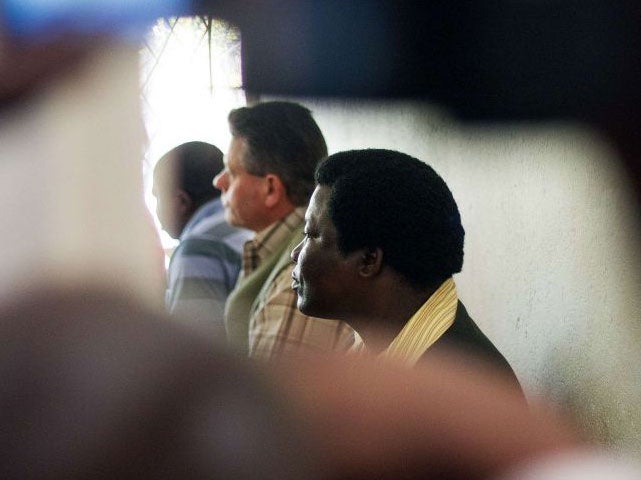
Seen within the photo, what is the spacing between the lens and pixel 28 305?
0.36 m

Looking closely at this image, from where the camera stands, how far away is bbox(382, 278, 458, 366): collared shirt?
6.54 ft

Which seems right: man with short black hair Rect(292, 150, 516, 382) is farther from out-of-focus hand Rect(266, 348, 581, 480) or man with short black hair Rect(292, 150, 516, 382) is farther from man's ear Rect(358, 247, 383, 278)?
out-of-focus hand Rect(266, 348, 581, 480)

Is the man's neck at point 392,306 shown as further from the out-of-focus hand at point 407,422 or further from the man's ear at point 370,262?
the out-of-focus hand at point 407,422

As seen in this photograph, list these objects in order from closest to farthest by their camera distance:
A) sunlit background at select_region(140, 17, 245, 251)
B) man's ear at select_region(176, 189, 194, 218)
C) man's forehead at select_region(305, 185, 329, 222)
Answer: man's forehead at select_region(305, 185, 329, 222) → man's ear at select_region(176, 189, 194, 218) → sunlit background at select_region(140, 17, 245, 251)

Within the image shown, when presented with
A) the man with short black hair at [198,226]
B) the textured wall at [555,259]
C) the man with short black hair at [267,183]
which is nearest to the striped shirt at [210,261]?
the man with short black hair at [198,226]

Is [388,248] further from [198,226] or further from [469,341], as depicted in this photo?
[198,226]

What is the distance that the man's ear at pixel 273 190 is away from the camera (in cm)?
324

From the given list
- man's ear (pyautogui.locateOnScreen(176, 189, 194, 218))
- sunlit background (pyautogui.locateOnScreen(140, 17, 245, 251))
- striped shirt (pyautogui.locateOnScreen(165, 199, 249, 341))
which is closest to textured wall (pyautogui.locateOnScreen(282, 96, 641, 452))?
striped shirt (pyautogui.locateOnScreen(165, 199, 249, 341))

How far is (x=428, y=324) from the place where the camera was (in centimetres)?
208

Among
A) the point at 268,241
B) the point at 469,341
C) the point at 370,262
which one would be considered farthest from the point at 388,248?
the point at 268,241

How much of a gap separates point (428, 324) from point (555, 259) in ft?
1.32

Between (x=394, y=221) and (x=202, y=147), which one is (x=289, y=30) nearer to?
(x=202, y=147)

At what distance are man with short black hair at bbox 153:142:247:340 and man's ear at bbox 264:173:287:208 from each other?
0.97 feet

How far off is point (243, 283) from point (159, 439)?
283 cm
